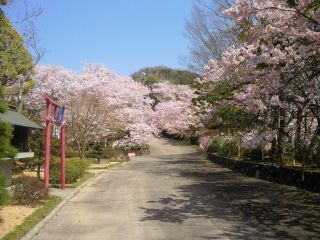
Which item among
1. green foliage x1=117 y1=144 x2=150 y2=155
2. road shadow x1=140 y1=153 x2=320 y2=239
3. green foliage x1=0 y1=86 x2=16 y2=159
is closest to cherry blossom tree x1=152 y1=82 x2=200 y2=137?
green foliage x1=117 y1=144 x2=150 y2=155

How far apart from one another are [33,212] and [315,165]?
12517 mm

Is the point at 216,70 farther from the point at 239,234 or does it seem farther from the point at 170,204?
the point at 239,234

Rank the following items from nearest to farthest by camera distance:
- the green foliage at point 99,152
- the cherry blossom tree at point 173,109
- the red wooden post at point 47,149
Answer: the red wooden post at point 47,149, the green foliage at point 99,152, the cherry blossom tree at point 173,109

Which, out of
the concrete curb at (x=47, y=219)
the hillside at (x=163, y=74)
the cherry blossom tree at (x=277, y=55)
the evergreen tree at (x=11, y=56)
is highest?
the hillside at (x=163, y=74)

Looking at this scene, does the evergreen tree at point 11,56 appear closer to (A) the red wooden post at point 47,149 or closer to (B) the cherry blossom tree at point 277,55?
(A) the red wooden post at point 47,149

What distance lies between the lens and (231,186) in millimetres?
19062

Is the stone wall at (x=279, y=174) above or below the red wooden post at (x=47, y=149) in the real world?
below

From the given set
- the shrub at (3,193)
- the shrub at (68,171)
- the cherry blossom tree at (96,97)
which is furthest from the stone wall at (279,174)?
the shrub at (3,193)

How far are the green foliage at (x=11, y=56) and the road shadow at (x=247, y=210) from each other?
33.4ft

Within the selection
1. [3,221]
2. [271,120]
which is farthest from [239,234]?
[271,120]

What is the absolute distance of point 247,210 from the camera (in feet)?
41.4

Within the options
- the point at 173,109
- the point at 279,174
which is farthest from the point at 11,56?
the point at 173,109

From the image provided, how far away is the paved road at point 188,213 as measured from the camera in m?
9.64

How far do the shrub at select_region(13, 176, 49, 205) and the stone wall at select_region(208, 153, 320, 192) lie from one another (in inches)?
376
